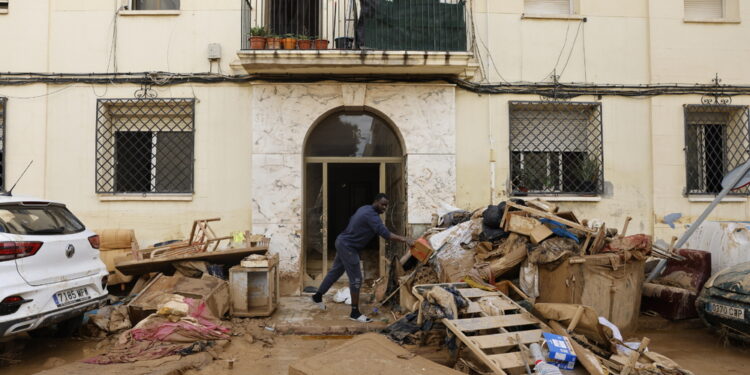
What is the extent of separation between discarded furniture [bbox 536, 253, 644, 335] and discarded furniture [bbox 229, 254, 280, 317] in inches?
141

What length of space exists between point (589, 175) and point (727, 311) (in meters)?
3.58

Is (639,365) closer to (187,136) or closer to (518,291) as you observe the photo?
(518,291)

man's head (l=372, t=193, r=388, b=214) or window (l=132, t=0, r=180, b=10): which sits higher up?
window (l=132, t=0, r=180, b=10)

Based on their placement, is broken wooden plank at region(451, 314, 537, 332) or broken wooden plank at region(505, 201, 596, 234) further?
broken wooden plank at region(505, 201, 596, 234)

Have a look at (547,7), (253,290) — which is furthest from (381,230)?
(547,7)

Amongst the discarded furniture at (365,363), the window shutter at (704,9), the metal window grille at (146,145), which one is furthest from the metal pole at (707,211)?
the metal window grille at (146,145)

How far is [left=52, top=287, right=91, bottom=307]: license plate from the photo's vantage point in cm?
459

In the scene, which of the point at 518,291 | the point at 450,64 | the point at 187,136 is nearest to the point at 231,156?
the point at 187,136

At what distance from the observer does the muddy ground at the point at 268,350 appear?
4.63 m

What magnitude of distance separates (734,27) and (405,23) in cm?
627

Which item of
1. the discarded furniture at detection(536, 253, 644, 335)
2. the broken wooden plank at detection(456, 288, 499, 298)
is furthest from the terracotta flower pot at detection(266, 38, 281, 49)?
the discarded furniture at detection(536, 253, 644, 335)

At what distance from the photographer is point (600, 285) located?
5.45 metres

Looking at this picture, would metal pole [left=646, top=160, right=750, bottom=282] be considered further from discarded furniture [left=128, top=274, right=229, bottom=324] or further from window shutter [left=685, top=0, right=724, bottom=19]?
discarded furniture [left=128, top=274, right=229, bottom=324]

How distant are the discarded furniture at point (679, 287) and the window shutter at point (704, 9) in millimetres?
5015
